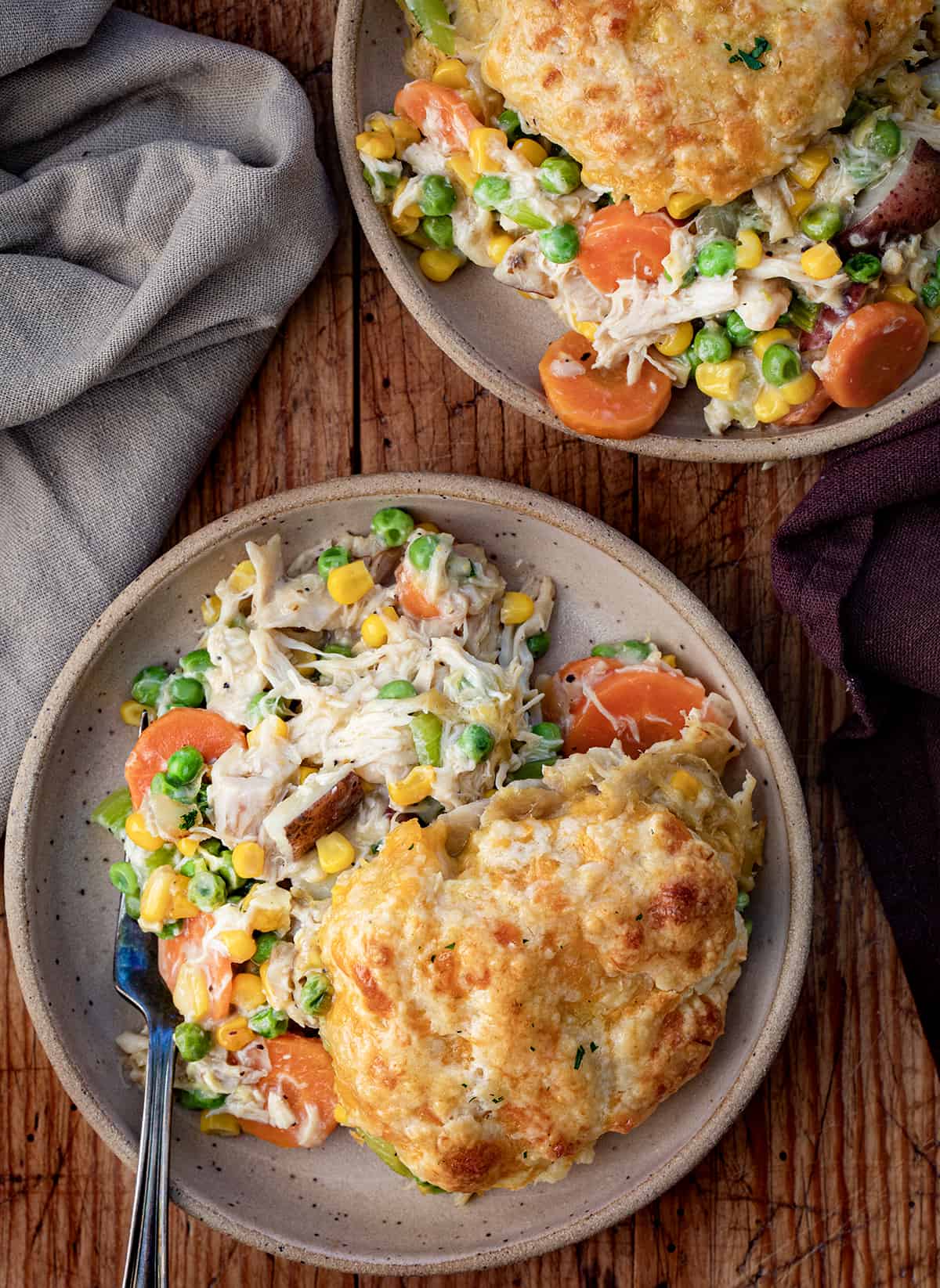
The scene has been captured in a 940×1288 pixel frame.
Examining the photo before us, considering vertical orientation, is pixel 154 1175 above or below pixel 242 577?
below

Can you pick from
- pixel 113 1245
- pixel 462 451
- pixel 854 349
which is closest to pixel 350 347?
pixel 462 451

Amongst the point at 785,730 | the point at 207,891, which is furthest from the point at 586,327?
the point at 207,891

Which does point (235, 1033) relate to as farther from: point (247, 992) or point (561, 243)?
point (561, 243)

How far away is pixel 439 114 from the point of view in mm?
3980

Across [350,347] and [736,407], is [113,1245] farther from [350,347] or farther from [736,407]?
[736,407]

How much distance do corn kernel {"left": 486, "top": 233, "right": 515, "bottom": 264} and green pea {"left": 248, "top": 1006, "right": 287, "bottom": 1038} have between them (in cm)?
268

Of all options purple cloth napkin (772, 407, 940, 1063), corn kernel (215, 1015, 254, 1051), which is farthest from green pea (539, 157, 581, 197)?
corn kernel (215, 1015, 254, 1051)

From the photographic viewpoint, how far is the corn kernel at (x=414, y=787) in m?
3.86

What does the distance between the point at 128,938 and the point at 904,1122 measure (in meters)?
3.03

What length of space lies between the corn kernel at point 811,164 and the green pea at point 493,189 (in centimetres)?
92

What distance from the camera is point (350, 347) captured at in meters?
4.56

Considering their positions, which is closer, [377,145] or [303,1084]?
[377,145]

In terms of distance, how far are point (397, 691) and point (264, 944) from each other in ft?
3.21

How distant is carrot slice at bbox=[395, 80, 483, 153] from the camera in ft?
12.9
